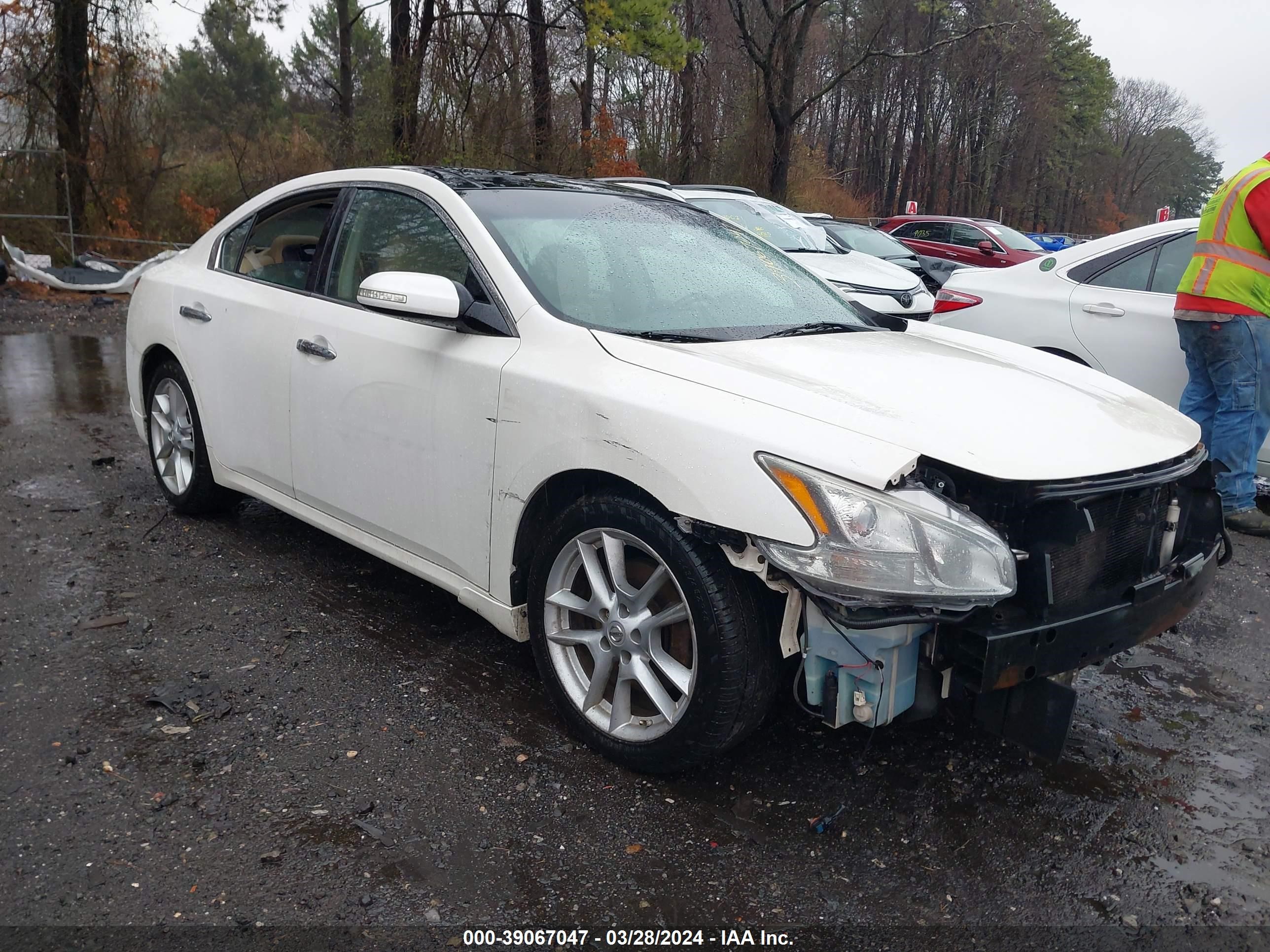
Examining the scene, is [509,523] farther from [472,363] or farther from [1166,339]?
[1166,339]

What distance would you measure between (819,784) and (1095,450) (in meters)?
1.19

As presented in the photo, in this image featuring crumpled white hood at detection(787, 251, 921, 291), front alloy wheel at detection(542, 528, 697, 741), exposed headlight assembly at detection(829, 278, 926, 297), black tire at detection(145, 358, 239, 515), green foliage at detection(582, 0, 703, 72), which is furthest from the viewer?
green foliage at detection(582, 0, 703, 72)

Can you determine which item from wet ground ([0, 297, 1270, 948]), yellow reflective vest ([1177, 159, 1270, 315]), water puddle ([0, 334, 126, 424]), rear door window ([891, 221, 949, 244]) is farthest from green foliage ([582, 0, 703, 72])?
wet ground ([0, 297, 1270, 948])

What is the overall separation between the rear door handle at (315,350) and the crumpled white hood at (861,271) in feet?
17.8

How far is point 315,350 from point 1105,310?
188 inches

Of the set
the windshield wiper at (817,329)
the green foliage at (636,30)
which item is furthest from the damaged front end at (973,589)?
the green foliage at (636,30)

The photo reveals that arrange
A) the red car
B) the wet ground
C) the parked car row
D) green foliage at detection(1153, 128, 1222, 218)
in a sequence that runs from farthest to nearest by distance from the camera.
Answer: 1. green foliage at detection(1153, 128, 1222, 218)
2. the red car
3. the parked car row
4. the wet ground

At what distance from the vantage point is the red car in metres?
16.8

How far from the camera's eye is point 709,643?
2.54 meters

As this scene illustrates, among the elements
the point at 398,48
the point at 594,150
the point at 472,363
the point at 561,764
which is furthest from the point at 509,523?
the point at 594,150

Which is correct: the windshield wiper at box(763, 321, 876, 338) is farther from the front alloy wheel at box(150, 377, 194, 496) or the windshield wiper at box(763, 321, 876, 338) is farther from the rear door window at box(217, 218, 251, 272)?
the front alloy wheel at box(150, 377, 194, 496)

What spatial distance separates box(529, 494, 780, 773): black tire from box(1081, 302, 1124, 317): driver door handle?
4544mm

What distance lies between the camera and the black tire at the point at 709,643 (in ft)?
8.29

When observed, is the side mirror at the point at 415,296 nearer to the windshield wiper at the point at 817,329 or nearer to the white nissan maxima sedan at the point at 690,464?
the white nissan maxima sedan at the point at 690,464
